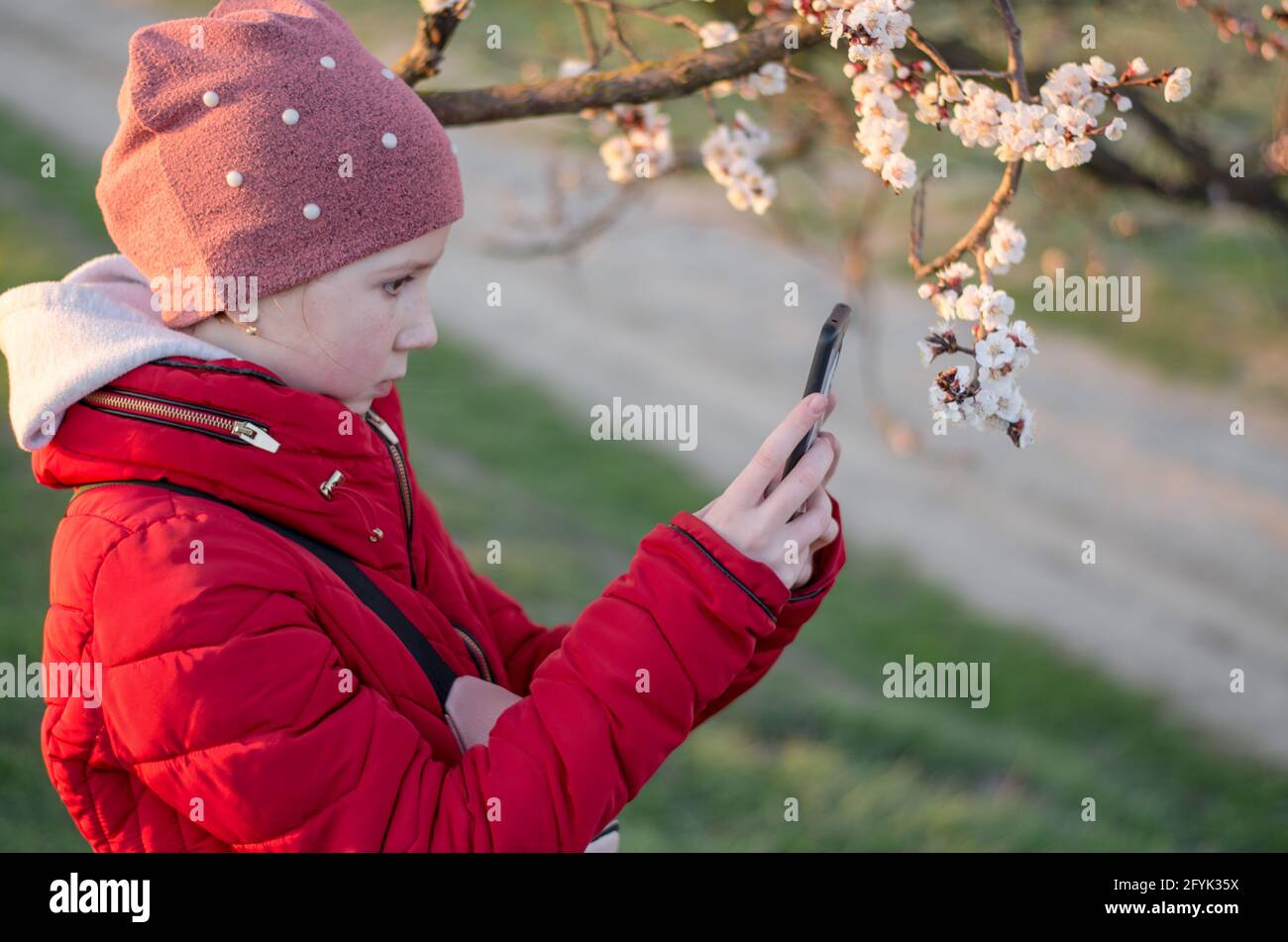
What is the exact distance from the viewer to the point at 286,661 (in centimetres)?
149

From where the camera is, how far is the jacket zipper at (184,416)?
5.25ft

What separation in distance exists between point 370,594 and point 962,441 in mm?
6541

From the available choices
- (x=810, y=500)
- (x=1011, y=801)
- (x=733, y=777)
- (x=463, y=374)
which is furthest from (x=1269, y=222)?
(x=463, y=374)

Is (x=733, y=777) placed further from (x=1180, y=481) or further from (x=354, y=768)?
(x=1180, y=481)

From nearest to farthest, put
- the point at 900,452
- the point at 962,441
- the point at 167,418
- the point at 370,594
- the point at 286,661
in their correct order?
the point at 286,661 < the point at 167,418 < the point at 370,594 < the point at 900,452 < the point at 962,441

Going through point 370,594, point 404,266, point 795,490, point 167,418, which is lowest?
point 370,594

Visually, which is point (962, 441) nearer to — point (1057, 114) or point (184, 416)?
point (1057, 114)

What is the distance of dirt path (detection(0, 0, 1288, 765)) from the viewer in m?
6.20

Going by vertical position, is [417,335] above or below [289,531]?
above

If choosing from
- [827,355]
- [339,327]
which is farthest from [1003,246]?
[339,327]

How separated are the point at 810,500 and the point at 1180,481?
6251 mm

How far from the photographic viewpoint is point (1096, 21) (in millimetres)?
3881

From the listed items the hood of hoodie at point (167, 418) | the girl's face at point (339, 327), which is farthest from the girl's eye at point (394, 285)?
the hood of hoodie at point (167, 418)

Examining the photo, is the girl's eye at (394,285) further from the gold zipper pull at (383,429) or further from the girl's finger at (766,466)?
the girl's finger at (766,466)
